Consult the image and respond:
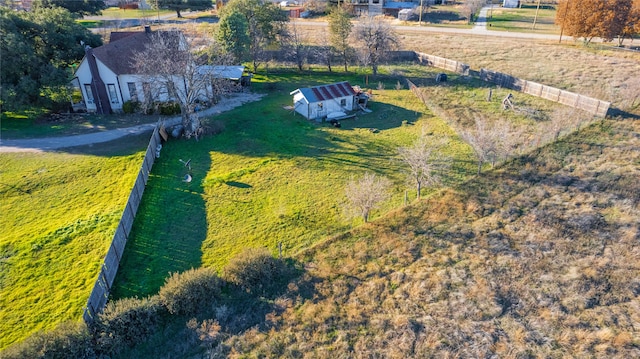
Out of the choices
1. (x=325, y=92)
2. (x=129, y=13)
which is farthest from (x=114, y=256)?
(x=129, y=13)

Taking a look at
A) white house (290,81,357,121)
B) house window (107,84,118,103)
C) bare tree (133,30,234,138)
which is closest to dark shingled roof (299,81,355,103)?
white house (290,81,357,121)

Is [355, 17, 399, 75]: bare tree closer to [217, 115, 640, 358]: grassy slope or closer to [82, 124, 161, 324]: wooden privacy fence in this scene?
[217, 115, 640, 358]: grassy slope

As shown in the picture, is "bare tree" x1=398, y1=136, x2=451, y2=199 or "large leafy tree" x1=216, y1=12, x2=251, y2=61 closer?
"bare tree" x1=398, y1=136, x2=451, y2=199

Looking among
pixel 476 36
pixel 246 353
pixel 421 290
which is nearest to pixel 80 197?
pixel 246 353

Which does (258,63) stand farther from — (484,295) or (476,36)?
(484,295)

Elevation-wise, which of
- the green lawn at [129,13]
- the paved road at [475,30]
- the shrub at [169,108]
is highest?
the green lawn at [129,13]

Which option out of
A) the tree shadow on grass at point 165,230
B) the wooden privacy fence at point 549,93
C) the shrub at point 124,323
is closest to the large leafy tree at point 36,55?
the tree shadow on grass at point 165,230

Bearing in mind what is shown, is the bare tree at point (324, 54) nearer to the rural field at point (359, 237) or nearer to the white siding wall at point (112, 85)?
the rural field at point (359, 237)
